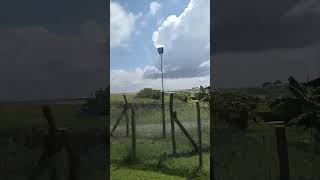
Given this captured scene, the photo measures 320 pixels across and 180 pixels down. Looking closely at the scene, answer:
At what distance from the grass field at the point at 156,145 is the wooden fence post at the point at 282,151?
4.08 ft

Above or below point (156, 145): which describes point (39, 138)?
above

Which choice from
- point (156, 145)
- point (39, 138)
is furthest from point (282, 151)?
point (39, 138)

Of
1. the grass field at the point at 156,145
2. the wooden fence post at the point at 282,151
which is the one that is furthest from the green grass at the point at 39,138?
the wooden fence post at the point at 282,151

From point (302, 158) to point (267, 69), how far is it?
79cm

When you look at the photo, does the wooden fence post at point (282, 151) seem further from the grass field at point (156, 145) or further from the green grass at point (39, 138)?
the green grass at point (39, 138)

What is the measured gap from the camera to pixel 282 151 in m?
3.88

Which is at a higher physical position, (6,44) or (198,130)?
(6,44)

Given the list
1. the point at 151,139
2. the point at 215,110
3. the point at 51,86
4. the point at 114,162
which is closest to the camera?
the point at 51,86

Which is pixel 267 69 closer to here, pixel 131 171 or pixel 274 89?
pixel 274 89

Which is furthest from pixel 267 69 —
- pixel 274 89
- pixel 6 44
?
pixel 6 44

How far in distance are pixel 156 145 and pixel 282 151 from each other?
6.05ft

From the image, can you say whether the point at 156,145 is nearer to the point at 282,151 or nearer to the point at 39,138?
the point at 282,151

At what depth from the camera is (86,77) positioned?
3629 millimetres

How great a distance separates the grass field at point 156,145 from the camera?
5105 millimetres
